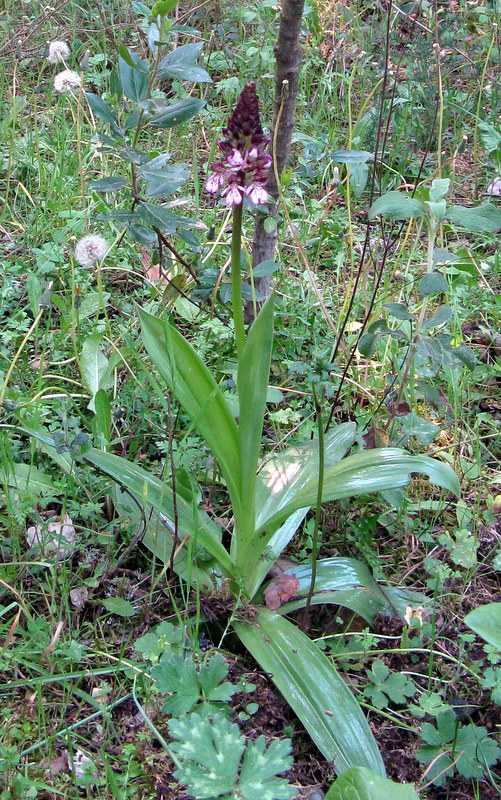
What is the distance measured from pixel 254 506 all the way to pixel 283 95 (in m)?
0.99

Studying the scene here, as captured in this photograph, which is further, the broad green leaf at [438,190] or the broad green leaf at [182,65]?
the broad green leaf at [182,65]

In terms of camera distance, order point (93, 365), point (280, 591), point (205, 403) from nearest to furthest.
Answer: point (205, 403)
point (280, 591)
point (93, 365)

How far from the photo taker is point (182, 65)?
1.79 meters

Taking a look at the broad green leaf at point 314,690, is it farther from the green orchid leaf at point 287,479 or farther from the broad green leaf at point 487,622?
the broad green leaf at point 487,622

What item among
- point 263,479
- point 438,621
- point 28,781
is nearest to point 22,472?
point 263,479

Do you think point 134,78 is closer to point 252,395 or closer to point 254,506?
point 252,395

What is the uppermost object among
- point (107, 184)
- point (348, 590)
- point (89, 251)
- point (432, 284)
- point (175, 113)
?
point (175, 113)

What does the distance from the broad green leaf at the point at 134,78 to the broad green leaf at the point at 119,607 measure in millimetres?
1193

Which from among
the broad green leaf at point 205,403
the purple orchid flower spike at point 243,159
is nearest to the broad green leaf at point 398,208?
the purple orchid flower spike at point 243,159

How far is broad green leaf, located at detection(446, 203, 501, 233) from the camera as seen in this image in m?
1.52

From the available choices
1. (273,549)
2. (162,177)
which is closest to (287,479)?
(273,549)

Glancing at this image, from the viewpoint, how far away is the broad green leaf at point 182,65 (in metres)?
1.77

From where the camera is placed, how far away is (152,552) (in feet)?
5.18

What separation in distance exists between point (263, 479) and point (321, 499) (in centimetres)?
31
